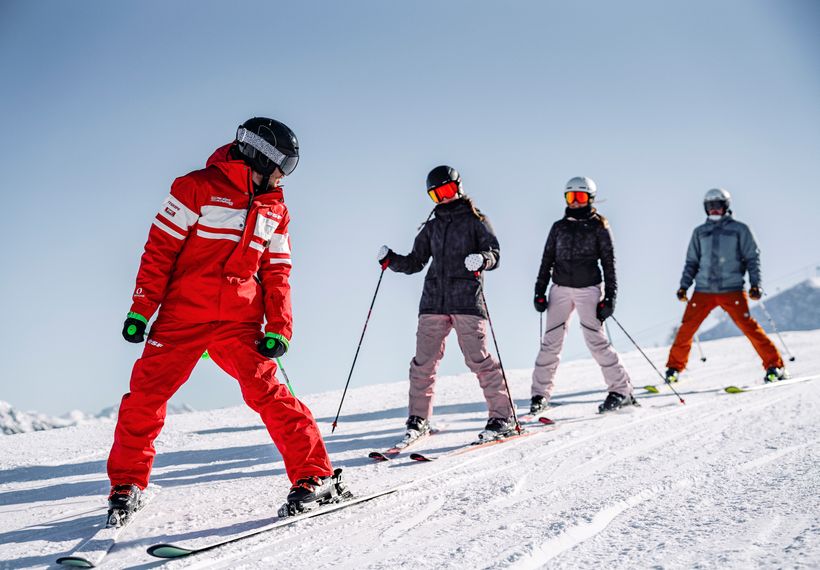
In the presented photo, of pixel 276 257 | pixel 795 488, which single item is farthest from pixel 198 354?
pixel 795 488

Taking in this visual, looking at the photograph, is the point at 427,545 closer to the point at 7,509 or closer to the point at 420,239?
the point at 7,509

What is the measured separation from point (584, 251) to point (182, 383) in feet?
15.2

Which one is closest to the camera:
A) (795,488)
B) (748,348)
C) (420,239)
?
(795,488)

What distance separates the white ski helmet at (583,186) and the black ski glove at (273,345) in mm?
4293

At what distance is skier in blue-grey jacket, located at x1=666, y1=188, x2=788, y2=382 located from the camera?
809cm

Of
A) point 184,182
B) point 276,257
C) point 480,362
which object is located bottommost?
point 480,362

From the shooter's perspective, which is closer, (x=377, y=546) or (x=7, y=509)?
(x=377, y=546)

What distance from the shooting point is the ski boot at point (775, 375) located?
24.9ft

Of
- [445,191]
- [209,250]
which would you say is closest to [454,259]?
[445,191]

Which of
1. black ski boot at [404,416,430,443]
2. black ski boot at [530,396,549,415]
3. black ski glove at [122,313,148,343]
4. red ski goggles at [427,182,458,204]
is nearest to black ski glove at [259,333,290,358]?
black ski glove at [122,313,148,343]

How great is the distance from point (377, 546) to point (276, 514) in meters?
0.92

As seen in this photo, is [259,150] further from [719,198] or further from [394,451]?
[719,198]

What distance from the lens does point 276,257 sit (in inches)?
141

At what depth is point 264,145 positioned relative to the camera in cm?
345
